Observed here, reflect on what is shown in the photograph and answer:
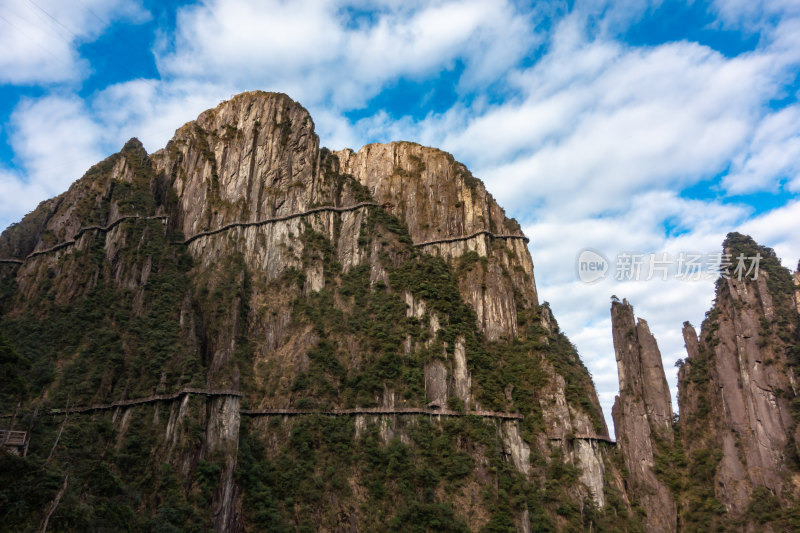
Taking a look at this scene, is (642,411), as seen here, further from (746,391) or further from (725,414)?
(746,391)

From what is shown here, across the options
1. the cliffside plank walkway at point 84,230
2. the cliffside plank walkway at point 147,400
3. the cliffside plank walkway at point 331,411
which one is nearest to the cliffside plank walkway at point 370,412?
the cliffside plank walkway at point 331,411

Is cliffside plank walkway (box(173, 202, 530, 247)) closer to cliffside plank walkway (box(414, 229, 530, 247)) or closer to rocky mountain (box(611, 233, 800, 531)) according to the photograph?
cliffside plank walkway (box(414, 229, 530, 247))

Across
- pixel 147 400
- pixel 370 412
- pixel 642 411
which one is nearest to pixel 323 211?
pixel 370 412

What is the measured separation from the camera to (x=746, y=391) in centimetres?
5856

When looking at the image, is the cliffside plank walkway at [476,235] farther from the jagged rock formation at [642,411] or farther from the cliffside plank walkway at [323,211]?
the jagged rock formation at [642,411]

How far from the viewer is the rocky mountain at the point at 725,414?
53.8 meters

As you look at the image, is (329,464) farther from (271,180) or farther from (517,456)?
(271,180)

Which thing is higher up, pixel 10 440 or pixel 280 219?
pixel 280 219

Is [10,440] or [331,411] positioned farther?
[331,411]

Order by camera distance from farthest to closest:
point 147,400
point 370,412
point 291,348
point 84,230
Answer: point 84,230
point 291,348
point 370,412
point 147,400

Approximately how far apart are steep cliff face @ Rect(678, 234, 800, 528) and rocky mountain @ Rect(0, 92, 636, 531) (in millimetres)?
5796

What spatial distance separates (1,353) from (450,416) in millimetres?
36977

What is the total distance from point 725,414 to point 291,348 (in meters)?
43.7

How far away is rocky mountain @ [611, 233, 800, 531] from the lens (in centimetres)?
5381
